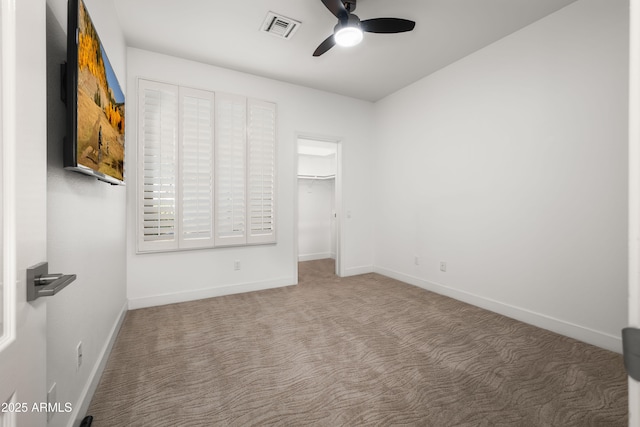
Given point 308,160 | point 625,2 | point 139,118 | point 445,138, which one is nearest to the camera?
point 625,2

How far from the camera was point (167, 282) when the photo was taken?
323cm

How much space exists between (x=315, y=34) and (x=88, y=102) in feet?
7.30

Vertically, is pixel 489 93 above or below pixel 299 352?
above

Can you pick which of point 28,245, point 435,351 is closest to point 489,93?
point 435,351

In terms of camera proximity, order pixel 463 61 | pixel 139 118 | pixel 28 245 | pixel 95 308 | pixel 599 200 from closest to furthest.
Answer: pixel 28 245
pixel 95 308
pixel 599 200
pixel 139 118
pixel 463 61

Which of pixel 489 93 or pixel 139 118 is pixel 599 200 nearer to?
pixel 489 93

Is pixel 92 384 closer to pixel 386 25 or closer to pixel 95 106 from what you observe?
pixel 95 106

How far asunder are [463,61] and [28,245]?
4081mm

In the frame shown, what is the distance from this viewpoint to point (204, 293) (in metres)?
3.41

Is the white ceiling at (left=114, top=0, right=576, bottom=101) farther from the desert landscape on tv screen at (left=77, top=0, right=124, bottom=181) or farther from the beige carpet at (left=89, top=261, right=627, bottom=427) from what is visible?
the beige carpet at (left=89, top=261, right=627, bottom=427)

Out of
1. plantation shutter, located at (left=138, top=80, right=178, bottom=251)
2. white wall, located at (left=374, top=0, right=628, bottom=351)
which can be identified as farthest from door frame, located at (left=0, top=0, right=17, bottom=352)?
white wall, located at (left=374, top=0, right=628, bottom=351)

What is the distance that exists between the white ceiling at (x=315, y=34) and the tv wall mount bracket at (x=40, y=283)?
2.59 m

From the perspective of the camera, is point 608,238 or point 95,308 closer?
point 95,308

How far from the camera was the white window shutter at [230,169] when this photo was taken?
11.4 feet
